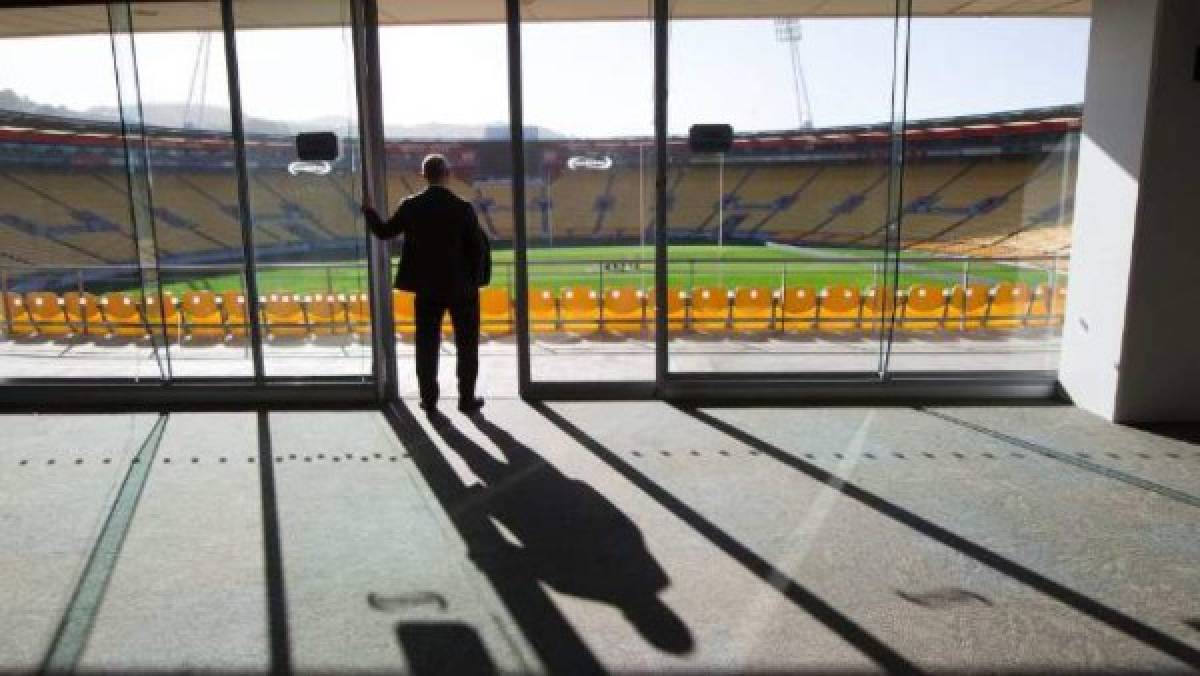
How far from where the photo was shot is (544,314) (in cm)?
731

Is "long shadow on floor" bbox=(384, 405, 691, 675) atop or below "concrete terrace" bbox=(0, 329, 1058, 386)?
below

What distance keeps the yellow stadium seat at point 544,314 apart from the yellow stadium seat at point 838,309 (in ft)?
8.17

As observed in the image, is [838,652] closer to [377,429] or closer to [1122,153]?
[377,429]

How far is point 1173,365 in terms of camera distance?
4480mm

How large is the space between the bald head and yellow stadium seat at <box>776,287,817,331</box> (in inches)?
132

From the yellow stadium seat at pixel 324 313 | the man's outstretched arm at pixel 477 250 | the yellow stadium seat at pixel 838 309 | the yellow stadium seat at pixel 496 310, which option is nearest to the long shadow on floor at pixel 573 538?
the man's outstretched arm at pixel 477 250

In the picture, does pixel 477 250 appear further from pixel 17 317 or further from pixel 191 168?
pixel 17 317

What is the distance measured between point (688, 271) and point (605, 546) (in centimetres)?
304

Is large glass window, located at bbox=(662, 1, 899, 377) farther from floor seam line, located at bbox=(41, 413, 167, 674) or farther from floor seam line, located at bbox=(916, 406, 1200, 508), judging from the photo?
floor seam line, located at bbox=(41, 413, 167, 674)

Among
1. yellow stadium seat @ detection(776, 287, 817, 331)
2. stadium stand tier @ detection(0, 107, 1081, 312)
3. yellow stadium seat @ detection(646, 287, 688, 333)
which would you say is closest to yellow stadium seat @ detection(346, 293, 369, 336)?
stadium stand tier @ detection(0, 107, 1081, 312)

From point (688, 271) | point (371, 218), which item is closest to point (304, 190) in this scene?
point (371, 218)

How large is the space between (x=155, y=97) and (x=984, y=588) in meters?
5.70

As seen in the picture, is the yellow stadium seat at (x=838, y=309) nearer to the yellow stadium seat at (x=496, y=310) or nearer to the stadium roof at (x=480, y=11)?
the stadium roof at (x=480, y=11)

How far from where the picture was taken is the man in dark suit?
4617 mm
